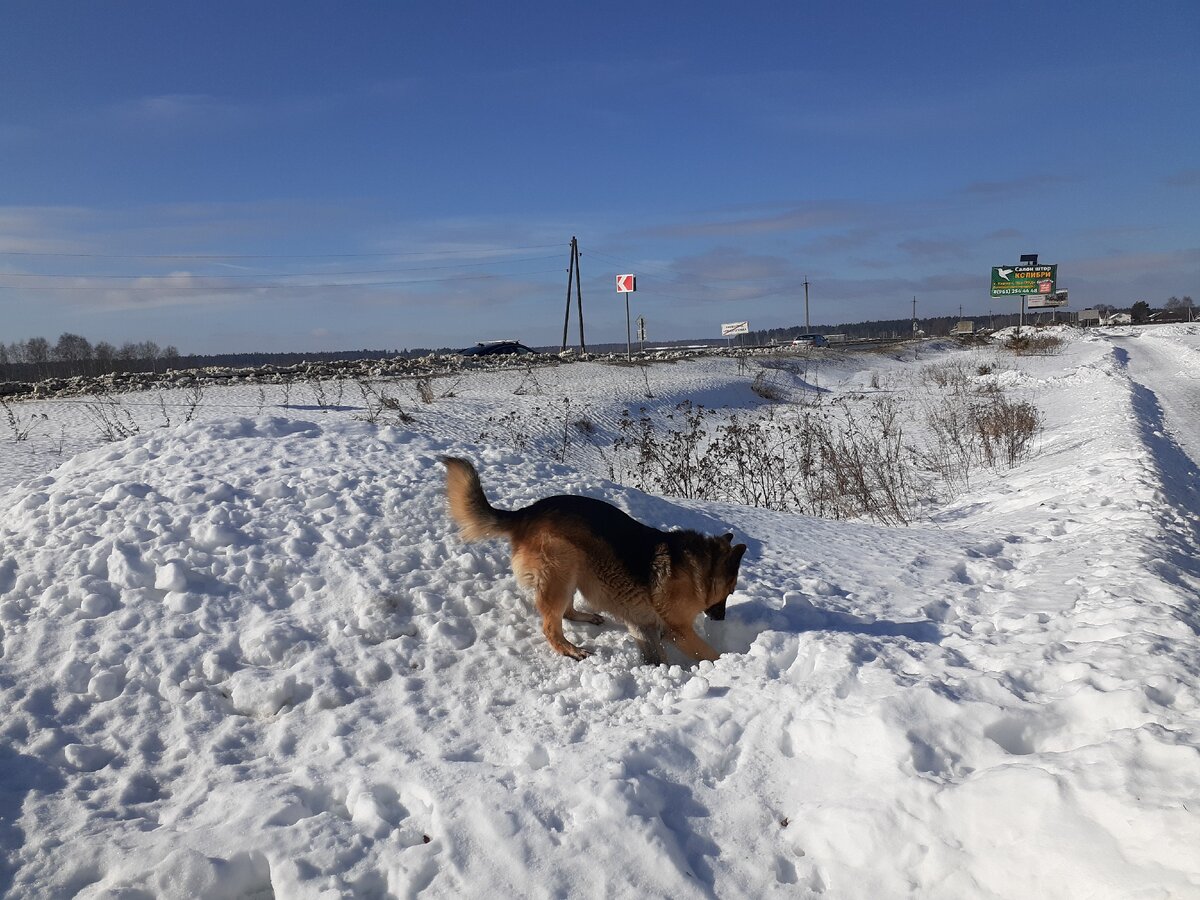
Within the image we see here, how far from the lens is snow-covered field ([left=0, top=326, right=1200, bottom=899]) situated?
2.99 metres

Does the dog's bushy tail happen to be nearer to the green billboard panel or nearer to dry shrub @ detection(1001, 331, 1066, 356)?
dry shrub @ detection(1001, 331, 1066, 356)

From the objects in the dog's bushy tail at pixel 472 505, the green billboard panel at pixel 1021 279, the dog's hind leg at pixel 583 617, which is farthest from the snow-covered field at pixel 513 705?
the green billboard panel at pixel 1021 279

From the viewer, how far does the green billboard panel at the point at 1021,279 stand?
76.6 metres

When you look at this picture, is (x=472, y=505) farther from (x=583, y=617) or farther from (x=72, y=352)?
(x=72, y=352)

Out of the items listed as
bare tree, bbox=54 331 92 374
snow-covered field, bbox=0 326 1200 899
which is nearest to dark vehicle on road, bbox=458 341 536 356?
bare tree, bbox=54 331 92 374

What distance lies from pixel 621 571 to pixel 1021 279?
84.9m

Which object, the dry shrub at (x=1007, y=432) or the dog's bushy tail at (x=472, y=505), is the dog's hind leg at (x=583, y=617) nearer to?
the dog's bushy tail at (x=472, y=505)

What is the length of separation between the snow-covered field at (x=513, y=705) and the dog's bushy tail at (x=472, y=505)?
499 millimetres

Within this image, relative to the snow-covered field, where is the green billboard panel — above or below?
above

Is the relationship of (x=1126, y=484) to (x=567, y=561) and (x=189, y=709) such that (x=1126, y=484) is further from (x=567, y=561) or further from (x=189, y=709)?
(x=189, y=709)

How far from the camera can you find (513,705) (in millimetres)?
4516

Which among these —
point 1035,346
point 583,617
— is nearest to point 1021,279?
point 1035,346

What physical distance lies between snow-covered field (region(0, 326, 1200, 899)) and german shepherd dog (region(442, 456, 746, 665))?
0.37 metres

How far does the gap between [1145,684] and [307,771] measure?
406 cm
